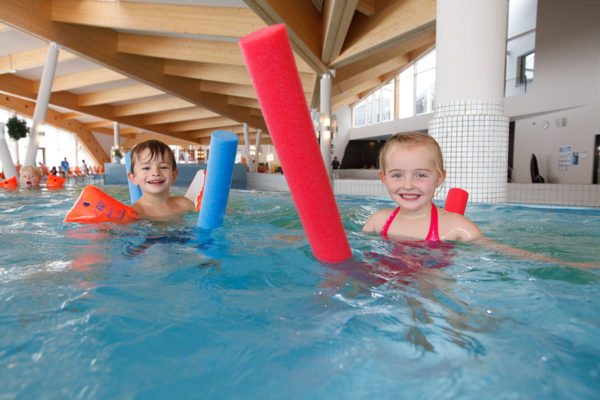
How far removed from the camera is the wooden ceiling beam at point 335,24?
6.59 meters

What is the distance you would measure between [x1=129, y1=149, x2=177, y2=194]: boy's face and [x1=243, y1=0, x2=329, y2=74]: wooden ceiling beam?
377 cm

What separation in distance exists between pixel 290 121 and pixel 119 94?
562 inches

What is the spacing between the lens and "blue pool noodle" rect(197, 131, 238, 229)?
2.11 m

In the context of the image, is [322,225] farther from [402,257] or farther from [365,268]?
[402,257]

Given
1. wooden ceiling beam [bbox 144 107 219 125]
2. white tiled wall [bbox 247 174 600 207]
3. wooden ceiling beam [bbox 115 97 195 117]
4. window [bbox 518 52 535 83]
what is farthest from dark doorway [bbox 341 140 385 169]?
white tiled wall [bbox 247 174 600 207]

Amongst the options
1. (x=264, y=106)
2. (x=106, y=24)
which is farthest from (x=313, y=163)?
(x=106, y=24)

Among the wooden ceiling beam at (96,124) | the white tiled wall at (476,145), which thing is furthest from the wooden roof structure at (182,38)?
the wooden ceiling beam at (96,124)

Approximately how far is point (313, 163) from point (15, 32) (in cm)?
1035

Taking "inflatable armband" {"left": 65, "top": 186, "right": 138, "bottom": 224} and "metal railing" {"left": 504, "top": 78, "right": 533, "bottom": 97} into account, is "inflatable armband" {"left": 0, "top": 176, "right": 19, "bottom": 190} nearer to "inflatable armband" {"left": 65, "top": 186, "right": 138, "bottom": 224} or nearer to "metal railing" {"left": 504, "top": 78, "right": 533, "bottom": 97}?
"inflatable armband" {"left": 65, "top": 186, "right": 138, "bottom": 224}

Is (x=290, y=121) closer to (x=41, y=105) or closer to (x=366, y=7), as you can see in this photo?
(x=366, y=7)

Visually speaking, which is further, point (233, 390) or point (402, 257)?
point (402, 257)

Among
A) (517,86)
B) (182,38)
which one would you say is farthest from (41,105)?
(517,86)

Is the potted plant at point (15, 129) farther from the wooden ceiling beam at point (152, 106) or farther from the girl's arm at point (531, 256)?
the girl's arm at point (531, 256)

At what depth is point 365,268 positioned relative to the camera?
1693 millimetres
